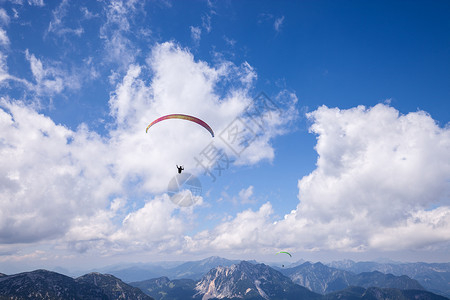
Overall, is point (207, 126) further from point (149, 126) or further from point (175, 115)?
point (149, 126)

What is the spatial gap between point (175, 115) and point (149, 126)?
7084mm

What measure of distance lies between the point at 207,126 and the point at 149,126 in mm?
14629

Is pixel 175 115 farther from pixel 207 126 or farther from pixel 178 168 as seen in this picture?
pixel 178 168

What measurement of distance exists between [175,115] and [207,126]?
28.6 feet

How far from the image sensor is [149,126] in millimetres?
59250

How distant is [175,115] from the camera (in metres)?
61.3

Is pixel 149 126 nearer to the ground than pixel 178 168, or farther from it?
farther from it

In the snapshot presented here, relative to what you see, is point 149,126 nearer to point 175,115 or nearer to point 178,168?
point 175,115

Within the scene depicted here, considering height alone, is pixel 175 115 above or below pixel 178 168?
above

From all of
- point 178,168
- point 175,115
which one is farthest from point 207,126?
point 178,168

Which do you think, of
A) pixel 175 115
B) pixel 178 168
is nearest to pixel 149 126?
pixel 175 115

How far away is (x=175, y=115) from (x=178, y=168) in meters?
13.8

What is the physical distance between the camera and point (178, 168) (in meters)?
62.3

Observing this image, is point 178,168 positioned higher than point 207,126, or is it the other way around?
point 207,126
